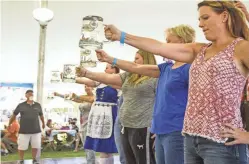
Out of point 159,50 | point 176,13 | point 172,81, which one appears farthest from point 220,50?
point 176,13

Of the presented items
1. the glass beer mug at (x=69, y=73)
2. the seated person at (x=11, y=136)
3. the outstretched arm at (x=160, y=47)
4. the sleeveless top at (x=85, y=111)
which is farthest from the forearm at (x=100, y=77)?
the seated person at (x=11, y=136)

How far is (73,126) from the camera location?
1041cm

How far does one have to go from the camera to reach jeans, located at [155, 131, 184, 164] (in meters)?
1.83

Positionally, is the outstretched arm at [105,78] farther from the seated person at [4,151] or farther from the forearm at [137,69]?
the seated person at [4,151]

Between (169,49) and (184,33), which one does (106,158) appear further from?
(169,49)

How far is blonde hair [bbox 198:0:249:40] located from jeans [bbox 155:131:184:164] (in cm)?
69

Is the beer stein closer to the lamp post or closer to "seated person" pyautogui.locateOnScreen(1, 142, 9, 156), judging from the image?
the lamp post

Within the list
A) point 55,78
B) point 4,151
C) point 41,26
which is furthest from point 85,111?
point 4,151

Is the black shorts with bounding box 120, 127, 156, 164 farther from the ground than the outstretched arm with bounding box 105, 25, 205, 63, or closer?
closer

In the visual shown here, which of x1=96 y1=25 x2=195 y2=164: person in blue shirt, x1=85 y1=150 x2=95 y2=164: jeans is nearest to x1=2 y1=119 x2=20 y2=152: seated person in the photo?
x1=85 y1=150 x2=95 y2=164: jeans

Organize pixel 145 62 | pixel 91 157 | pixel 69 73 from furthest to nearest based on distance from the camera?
pixel 91 157 → pixel 69 73 → pixel 145 62

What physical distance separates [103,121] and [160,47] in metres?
1.93

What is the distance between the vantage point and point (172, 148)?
A: 72.7 inches

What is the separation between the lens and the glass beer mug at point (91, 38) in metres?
2.31
